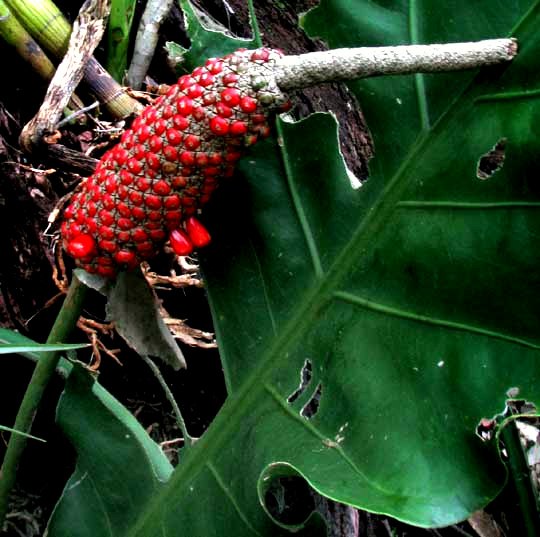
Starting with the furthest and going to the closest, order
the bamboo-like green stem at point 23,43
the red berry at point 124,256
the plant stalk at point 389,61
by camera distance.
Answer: the bamboo-like green stem at point 23,43
the red berry at point 124,256
the plant stalk at point 389,61

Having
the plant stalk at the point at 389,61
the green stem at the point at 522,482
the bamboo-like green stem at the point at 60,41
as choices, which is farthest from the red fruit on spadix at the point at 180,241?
the green stem at the point at 522,482

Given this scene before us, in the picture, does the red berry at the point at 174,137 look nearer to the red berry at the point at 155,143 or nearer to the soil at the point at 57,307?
the red berry at the point at 155,143

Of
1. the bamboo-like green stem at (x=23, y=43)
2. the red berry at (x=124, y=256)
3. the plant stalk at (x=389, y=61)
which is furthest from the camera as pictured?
the bamboo-like green stem at (x=23, y=43)

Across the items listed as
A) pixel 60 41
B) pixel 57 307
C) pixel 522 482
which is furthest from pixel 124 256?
pixel 522 482

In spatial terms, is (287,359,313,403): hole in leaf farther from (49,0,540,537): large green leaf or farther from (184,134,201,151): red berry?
(184,134,201,151): red berry

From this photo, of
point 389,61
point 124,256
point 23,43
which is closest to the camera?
point 389,61

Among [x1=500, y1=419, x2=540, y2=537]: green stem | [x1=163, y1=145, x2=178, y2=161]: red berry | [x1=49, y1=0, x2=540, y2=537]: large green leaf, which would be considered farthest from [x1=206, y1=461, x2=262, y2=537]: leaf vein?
[x1=500, y1=419, x2=540, y2=537]: green stem

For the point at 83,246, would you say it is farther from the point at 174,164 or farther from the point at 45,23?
the point at 45,23
